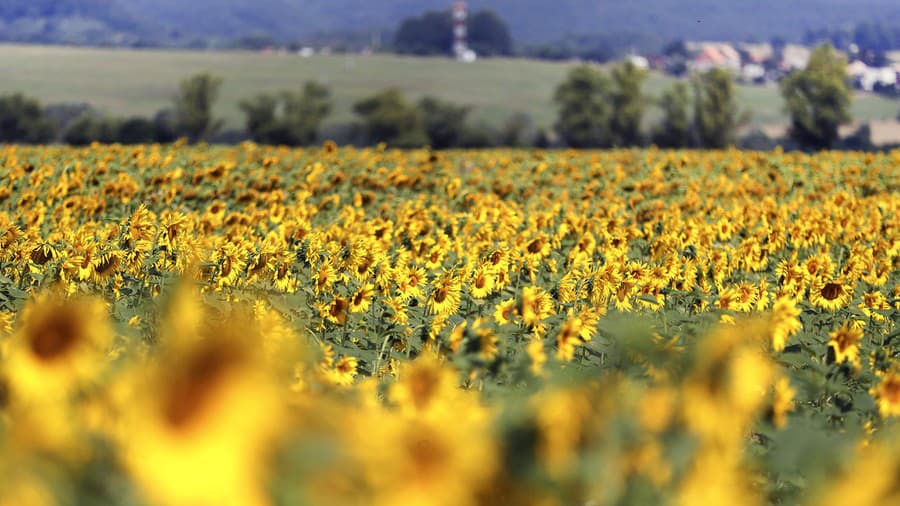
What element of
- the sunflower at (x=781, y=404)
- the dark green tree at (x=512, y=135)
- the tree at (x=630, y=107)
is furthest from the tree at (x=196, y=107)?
the sunflower at (x=781, y=404)

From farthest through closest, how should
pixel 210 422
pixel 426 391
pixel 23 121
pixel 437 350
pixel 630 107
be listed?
pixel 23 121 → pixel 630 107 → pixel 437 350 → pixel 426 391 → pixel 210 422

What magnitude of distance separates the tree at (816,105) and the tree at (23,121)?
153 ft

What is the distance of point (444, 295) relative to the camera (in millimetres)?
6562

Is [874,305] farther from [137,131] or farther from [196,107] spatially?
[196,107]

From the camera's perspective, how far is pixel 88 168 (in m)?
15.1

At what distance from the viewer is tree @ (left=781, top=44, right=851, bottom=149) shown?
63.2 meters

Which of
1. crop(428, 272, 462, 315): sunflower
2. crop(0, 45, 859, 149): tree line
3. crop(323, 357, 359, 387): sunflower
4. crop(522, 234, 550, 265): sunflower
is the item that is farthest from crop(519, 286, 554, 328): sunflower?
crop(0, 45, 859, 149): tree line

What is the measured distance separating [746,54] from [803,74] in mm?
116041

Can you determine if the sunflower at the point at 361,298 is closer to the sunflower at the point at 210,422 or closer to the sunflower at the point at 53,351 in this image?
the sunflower at the point at 53,351

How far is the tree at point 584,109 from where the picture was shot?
250 feet

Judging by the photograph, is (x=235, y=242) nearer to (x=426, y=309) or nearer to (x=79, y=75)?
(x=426, y=309)

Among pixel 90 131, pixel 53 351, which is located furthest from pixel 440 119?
pixel 53 351

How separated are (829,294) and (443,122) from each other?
72039mm

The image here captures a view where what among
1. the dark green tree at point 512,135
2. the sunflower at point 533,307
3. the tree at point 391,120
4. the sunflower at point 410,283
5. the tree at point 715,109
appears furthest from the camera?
the dark green tree at point 512,135
